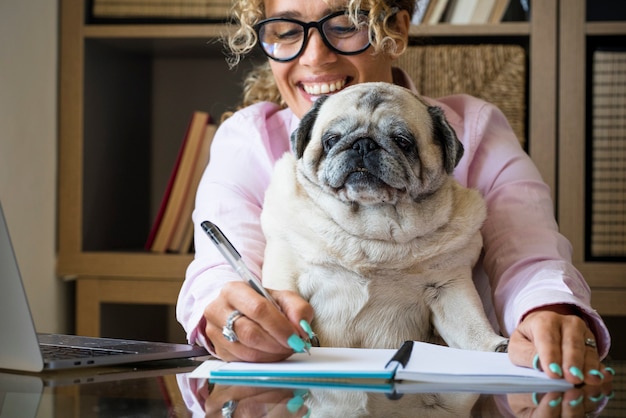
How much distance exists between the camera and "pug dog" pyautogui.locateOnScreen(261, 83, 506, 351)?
1.00m

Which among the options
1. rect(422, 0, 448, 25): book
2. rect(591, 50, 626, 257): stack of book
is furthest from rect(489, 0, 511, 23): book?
rect(591, 50, 626, 257): stack of book

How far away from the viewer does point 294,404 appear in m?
0.69

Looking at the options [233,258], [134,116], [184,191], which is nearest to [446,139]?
[233,258]

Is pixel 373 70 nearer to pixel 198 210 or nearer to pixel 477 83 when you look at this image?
pixel 198 210

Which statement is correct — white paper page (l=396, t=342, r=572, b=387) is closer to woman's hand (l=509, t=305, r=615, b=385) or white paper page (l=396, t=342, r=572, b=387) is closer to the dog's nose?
woman's hand (l=509, t=305, r=615, b=385)

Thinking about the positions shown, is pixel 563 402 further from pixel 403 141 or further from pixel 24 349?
pixel 24 349

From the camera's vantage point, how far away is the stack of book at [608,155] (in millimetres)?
1881

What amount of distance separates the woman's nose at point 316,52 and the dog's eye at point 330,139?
0.93 feet

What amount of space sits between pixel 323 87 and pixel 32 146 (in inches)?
34.4

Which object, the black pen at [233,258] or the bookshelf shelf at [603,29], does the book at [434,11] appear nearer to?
the bookshelf shelf at [603,29]

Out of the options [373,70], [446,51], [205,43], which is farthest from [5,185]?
[446,51]

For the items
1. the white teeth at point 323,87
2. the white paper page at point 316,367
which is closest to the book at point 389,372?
the white paper page at point 316,367

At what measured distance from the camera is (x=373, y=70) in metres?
1.34

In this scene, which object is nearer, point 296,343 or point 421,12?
point 296,343
